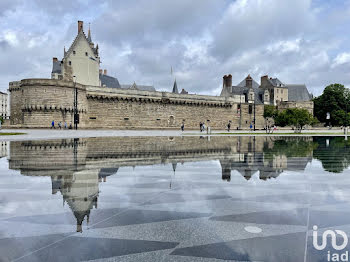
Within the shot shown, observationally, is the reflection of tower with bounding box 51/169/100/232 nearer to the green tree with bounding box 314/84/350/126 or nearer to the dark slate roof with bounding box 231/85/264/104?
the dark slate roof with bounding box 231/85/264/104

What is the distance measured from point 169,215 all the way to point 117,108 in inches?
1667

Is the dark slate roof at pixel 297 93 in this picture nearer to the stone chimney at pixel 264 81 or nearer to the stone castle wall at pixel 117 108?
the stone chimney at pixel 264 81

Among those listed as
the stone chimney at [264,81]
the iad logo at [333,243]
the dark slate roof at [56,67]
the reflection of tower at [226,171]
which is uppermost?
the stone chimney at [264,81]

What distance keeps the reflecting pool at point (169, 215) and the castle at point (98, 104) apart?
3442cm

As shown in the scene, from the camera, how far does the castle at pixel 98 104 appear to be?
3856 cm

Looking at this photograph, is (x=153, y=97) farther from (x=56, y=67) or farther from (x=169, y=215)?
(x=169, y=215)

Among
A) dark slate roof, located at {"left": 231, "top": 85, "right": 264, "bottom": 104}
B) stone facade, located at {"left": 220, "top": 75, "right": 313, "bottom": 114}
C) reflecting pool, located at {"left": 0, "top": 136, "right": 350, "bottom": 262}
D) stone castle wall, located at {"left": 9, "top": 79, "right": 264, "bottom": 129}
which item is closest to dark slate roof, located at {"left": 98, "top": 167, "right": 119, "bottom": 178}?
reflecting pool, located at {"left": 0, "top": 136, "right": 350, "bottom": 262}

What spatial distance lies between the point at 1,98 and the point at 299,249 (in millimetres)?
119882

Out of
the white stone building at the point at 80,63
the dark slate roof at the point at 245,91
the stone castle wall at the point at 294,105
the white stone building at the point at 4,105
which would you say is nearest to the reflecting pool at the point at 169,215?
the white stone building at the point at 80,63

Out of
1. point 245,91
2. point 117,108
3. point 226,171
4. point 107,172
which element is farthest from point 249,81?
point 107,172

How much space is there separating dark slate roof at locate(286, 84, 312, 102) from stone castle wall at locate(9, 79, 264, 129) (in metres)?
20.8

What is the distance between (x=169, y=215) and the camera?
3951 mm

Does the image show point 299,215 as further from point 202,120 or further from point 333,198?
point 202,120

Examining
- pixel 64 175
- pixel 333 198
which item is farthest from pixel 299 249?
pixel 64 175
